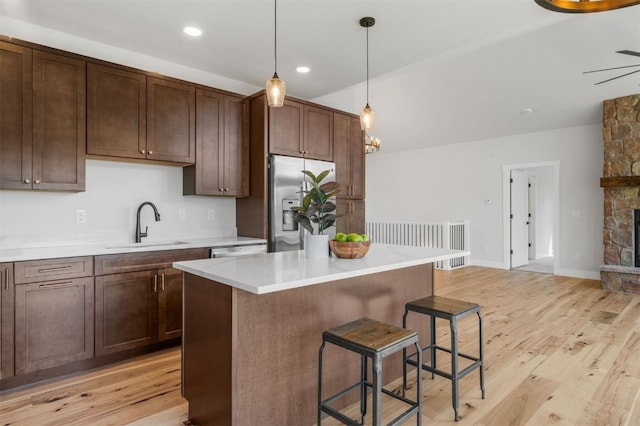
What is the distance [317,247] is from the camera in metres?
2.29

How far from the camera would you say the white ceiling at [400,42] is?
266cm

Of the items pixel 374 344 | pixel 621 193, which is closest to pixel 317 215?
pixel 374 344

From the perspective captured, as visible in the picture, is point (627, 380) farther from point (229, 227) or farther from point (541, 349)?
point (229, 227)

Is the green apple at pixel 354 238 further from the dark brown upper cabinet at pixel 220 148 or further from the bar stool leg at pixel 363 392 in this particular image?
the dark brown upper cabinet at pixel 220 148

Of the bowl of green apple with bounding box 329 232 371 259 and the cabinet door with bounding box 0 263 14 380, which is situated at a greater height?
the bowl of green apple with bounding box 329 232 371 259

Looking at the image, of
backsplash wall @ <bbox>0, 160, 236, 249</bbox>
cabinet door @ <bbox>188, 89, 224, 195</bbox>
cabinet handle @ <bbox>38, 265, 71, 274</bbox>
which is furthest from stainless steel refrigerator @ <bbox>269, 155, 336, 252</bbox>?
cabinet handle @ <bbox>38, 265, 71, 274</bbox>

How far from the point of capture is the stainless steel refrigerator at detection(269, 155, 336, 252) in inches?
147

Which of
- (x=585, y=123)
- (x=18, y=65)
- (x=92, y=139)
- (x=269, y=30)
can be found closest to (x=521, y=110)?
(x=585, y=123)

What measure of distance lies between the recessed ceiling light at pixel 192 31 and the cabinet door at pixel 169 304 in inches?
77.2

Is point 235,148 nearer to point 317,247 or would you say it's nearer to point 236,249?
point 236,249

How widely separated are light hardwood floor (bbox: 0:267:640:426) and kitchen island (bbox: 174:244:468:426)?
0.99 ft

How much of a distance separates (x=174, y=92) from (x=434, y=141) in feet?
18.9

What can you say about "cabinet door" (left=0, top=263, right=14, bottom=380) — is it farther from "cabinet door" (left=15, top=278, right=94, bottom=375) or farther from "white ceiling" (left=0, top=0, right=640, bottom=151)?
"white ceiling" (left=0, top=0, right=640, bottom=151)

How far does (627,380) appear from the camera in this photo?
8.25ft
